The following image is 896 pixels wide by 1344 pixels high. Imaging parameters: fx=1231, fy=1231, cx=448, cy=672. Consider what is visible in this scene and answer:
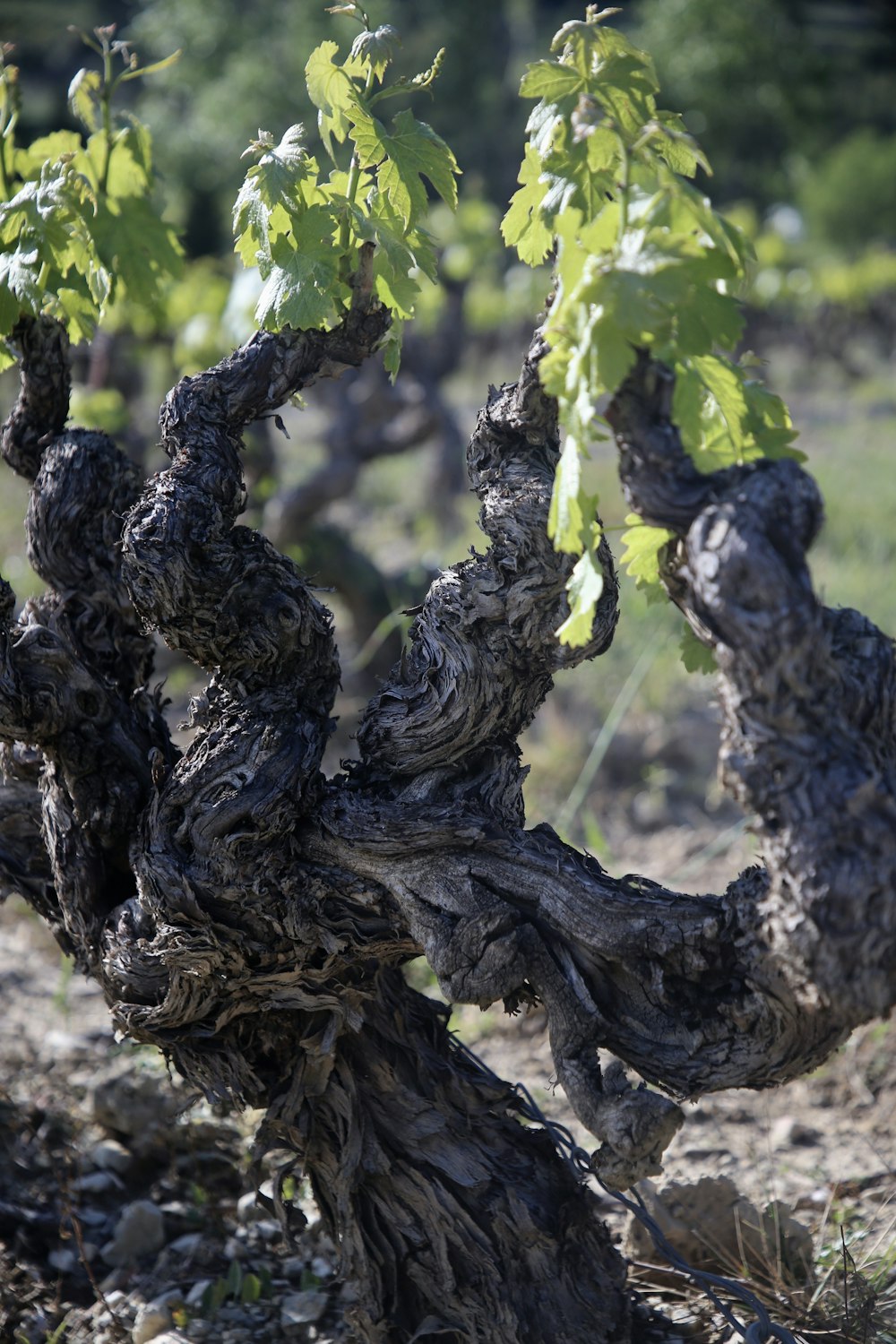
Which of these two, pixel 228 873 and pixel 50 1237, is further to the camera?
pixel 50 1237

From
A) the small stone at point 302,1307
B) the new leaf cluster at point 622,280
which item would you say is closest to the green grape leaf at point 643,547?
the new leaf cluster at point 622,280

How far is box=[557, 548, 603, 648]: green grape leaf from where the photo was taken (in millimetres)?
1437

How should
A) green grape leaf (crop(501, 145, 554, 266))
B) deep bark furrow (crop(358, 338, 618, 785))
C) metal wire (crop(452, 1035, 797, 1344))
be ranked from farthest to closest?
metal wire (crop(452, 1035, 797, 1344)), deep bark furrow (crop(358, 338, 618, 785)), green grape leaf (crop(501, 145, 554, 266))

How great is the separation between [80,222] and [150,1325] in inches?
79.3

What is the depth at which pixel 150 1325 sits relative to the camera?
7.54 ft

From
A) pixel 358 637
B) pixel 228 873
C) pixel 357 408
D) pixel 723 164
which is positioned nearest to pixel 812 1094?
pixel 228 873

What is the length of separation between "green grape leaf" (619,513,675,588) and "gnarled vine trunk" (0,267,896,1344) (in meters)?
0.04

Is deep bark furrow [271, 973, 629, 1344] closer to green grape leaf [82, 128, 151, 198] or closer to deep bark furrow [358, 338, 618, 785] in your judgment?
deep bark furrow [358, 338, 618, 785]

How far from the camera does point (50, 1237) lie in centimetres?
265

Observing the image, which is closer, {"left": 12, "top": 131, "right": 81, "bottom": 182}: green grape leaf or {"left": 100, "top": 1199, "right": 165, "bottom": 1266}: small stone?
{"left": 12, "top": 131, "right": 81, "bottom": 182}: green grape leaf

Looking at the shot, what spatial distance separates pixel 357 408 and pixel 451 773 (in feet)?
20.3

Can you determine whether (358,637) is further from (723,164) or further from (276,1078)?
(723,164)

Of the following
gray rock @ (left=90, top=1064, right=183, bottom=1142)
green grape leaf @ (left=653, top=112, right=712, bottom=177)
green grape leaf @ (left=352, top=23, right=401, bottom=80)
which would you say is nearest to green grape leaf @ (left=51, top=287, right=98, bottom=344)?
green grape leaf @ (left=352, top=23, right=401, bottom=80)

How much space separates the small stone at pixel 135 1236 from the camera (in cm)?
260
